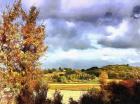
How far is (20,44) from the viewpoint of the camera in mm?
27750

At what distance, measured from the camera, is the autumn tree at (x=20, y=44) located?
27.2 m

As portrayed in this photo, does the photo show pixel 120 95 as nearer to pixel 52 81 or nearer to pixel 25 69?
pixel 25 69

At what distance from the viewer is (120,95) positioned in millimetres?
32312

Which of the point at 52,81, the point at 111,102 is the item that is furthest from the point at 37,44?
the point at 52,81

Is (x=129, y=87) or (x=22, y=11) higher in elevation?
(x=22, y=11)

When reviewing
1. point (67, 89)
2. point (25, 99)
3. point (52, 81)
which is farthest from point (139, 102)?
point (52, 81)

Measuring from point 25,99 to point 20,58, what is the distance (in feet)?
8.64

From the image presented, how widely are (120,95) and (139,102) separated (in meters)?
1.49

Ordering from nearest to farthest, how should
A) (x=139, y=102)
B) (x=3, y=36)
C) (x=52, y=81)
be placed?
(x=3, y=36) < (x=139, y=102) < (x=52, y=81)

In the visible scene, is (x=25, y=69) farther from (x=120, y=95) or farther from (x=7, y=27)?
(x=120, y=95)

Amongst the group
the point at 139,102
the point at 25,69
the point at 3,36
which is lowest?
the point at 139,102

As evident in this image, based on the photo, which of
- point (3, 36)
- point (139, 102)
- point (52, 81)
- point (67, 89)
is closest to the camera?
point (3, 36)

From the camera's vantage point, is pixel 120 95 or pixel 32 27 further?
pixel 120 95

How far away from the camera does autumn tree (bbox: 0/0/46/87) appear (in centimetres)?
2716
